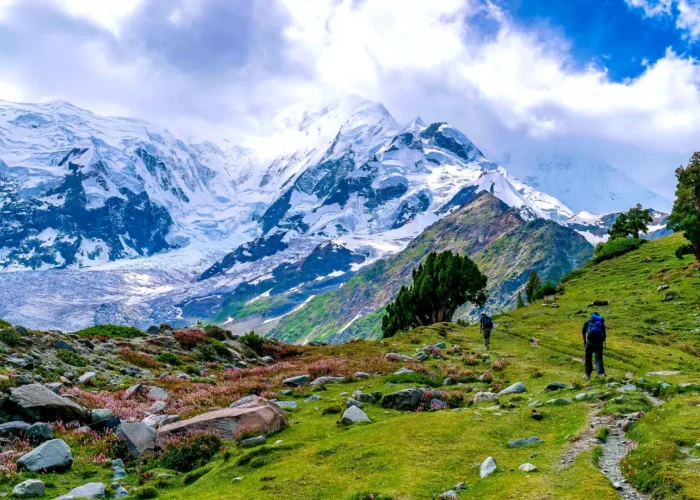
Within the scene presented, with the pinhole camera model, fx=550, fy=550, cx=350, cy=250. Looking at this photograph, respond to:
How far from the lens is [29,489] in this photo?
40.2 ft

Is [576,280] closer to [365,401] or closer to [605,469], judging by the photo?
[365,401]

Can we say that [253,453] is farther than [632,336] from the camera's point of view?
No

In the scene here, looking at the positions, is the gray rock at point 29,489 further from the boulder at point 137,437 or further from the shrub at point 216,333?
the shrub at point 216,333

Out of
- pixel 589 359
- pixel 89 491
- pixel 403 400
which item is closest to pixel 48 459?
pixel 89 491

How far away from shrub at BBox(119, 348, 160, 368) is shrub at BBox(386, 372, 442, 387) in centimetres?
1642

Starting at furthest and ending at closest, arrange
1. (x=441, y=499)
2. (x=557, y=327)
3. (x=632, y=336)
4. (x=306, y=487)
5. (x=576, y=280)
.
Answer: (x=576, y=280), (x=557, y=327), (x=632, y=336), (x=306, y=487), (x=441, y=499)

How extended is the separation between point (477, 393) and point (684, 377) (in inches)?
362

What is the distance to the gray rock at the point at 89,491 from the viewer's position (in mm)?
12109

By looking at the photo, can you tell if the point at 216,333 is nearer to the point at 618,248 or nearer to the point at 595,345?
the point at 595,345

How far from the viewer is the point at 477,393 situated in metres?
22.2

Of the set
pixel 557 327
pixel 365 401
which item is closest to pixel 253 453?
pixel 365 401

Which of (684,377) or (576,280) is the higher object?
(576,280)

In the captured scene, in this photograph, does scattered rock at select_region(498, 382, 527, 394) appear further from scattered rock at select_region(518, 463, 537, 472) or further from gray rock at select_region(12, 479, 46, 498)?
gray rock at select_region(12, 479, 46, 498)

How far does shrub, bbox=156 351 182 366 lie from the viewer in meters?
36.2
